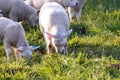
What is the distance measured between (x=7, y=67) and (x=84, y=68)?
1386mm

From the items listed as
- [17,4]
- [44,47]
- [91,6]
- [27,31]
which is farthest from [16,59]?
[91,6]

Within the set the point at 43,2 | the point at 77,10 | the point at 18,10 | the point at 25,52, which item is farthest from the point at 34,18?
the point at 25,52

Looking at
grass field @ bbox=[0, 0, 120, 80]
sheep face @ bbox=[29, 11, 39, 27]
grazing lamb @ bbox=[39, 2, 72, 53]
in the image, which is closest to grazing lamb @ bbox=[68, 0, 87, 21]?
grass field @ bbox=[0, 0, 120, 80]

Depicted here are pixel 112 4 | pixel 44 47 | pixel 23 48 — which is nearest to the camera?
pixel 23 48

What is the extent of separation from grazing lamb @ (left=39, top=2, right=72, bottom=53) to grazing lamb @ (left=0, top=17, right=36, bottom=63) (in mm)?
494

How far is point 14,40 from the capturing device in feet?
26.4

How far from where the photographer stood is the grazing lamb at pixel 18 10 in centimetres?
1038

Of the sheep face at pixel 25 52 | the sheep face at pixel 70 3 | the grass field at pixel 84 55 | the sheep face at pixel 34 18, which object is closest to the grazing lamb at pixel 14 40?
the sheep face at pixel 25 52

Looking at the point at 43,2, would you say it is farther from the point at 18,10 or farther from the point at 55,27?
the point at 55,27

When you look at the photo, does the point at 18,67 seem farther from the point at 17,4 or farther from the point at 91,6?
the point at 91,6

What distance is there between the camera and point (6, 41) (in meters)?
8.05

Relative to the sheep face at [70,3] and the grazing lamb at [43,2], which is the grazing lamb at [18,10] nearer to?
the grazing lamb at [43,2]

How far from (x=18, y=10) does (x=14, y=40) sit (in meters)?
2.48

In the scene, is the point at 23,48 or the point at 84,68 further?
the point at 23,48
